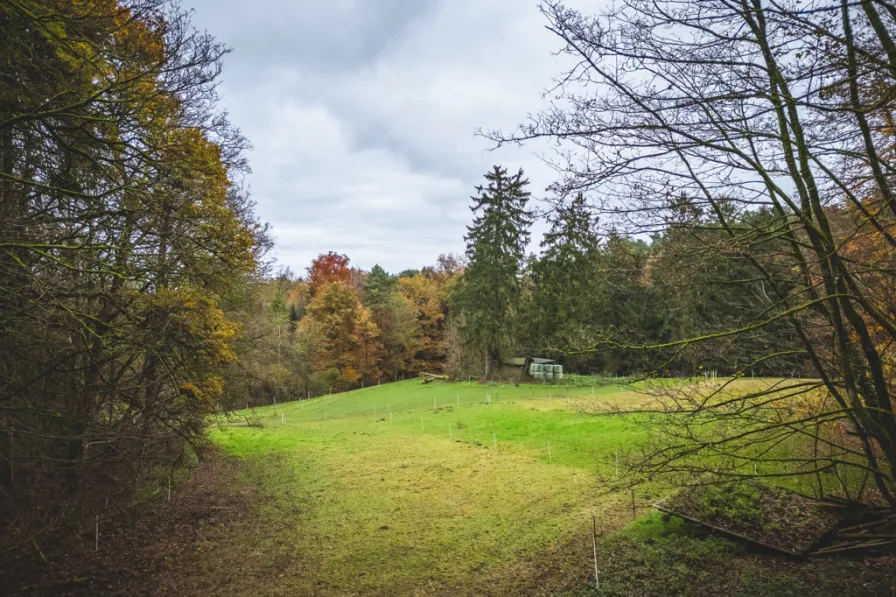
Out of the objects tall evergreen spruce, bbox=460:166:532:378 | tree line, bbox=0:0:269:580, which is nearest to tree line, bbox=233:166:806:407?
tall evergreen spruce, bbox=460:166:532:378

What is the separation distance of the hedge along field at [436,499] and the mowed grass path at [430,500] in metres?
0.03

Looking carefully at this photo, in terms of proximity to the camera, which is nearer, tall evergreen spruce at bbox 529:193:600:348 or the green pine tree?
tall evergreen spruce at bbox 529:193:600:348

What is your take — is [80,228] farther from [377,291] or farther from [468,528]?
[377,291]

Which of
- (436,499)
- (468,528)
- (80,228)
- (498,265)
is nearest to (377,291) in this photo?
(498,265)

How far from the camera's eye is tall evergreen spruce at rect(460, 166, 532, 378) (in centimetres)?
3456

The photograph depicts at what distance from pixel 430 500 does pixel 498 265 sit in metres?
25.3

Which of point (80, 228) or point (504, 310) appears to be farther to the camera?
point (504, 310)

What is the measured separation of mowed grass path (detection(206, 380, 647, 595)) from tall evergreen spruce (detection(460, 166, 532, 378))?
12.5m

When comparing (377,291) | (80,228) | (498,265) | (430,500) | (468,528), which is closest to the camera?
(80,228)

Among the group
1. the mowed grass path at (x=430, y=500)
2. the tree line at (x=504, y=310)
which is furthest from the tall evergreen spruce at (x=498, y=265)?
the mowed grass path at (x=430, y=500)

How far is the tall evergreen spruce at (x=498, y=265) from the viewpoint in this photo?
34.6 meters

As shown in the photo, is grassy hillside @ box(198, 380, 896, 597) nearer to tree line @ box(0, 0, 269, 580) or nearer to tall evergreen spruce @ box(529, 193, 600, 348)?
tree line @ box(0, 0, 269, 580)

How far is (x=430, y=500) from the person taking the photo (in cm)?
1085

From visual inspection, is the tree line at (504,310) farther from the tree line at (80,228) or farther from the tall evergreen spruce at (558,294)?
the tree line at (80,228)
